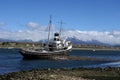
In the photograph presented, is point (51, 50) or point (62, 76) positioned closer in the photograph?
point (62, 76)

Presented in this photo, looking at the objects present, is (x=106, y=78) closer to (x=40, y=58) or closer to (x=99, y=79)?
(x=99, y=79)

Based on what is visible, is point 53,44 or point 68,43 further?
point 68,43

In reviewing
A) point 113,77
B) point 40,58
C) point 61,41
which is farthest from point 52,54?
point 113,77

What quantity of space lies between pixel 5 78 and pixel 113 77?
10.5 metres

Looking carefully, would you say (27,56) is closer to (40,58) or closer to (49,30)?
(40,58)

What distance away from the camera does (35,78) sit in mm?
35375

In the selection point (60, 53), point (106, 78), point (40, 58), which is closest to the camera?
point (106, 78)

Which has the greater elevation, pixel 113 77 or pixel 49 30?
pixel 49 30

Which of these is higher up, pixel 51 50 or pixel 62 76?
pixel 51 50

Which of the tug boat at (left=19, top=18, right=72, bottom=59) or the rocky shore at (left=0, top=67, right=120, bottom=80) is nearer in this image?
the rocky shore at (left=0, top=67, right=120, bottom=80)

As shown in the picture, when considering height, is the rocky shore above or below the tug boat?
below

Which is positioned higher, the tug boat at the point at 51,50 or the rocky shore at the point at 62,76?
the tug boat at the point at 51,50

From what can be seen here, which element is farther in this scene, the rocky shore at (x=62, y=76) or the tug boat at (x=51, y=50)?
the tug boat at (x=51, y=50)

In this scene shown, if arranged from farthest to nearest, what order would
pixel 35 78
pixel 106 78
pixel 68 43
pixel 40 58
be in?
1. pixel 68 43
2. pixel 40 58
3. pixel 106 78
4. pixel 35 78
